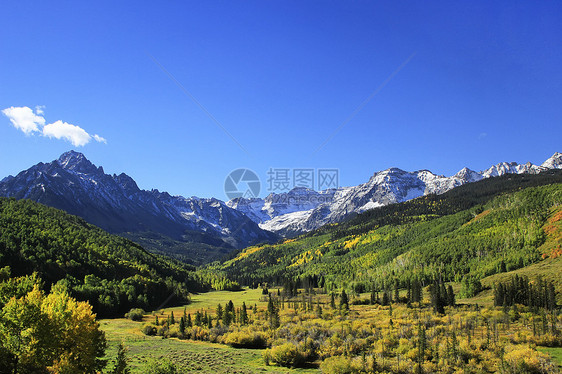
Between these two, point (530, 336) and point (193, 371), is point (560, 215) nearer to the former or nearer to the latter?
point (530, 336)

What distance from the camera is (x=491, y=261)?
165875 mm

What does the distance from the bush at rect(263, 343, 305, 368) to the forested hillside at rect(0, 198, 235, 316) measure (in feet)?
256

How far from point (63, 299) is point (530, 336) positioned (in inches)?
3149

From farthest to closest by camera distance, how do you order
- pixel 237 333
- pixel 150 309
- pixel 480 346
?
pixel 150 309 → pixel 237 333 → pixel 480 346

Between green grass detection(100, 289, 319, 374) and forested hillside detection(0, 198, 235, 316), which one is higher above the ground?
forested hillside detection(0, 198, 235, 316)

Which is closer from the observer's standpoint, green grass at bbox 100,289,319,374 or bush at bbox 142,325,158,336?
green grass at bbox 100,289,319,374

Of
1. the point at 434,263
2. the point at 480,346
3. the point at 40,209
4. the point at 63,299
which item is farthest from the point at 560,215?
the point at 40,209

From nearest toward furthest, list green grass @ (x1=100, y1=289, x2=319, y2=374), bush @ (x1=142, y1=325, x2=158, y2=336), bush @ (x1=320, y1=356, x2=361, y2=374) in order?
1. bush @ (x1=320, y1=356, x2=361, y2=374)
2. green grass @ (x1=100, y1=289, x2=319, y2=374)
3. bush @ (x1=142, y1=325, x2=158, y2=336)

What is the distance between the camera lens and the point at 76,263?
133125 millimetres

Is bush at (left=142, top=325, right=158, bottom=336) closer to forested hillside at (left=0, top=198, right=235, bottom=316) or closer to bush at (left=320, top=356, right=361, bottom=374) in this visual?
forested hillside at (left=0, top=198, right=235, bottom=316)

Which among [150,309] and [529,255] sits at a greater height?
[529,255]

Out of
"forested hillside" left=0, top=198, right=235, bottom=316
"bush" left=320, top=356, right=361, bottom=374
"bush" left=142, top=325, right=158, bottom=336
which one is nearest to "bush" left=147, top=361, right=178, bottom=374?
→ "bush" left=320, top=356, right=361, bottom=374

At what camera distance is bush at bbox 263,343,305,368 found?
62094 millimetres

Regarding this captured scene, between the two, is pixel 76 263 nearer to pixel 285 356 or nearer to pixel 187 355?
pixel 187 355
